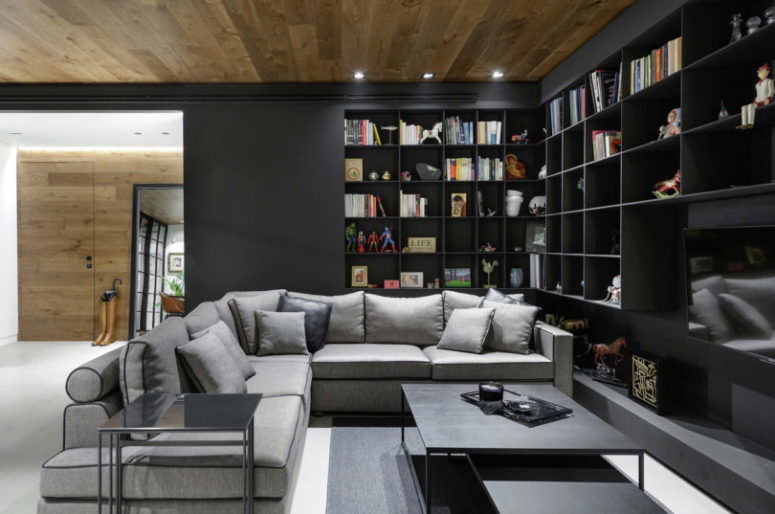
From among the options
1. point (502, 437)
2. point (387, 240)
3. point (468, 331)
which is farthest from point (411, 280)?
point (502, 437)

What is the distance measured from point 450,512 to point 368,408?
1367 millimetres

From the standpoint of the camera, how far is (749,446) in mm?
2445

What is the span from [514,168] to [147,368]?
3845mm

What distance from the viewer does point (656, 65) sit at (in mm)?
2963

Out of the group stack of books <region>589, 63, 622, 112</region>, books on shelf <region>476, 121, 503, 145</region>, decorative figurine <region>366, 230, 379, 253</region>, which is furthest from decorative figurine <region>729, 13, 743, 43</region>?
decorative figurine <region>366, 230, 379, 253</region>

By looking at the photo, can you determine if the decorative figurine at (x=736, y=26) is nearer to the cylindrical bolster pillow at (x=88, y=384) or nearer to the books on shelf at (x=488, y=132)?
the books on shelf at (x=488, y=132)

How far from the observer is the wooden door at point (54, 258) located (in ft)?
21.5

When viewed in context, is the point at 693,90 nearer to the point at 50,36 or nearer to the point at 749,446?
the point at 749,446

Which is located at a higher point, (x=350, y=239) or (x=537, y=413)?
(x=350, y=239)

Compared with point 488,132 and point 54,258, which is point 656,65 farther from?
point 54,258

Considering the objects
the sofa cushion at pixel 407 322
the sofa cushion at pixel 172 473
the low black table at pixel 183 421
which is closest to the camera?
the low black table at pixel 183 421

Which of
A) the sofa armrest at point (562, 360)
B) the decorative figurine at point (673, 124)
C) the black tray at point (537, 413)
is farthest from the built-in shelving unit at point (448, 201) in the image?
the black tray at point (537, 413)

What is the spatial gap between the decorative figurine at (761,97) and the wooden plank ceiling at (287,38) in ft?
3.75

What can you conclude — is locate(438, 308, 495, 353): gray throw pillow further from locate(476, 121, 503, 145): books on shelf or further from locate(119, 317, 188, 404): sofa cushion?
locate(119, 317, 188, 404): sofa cushion
